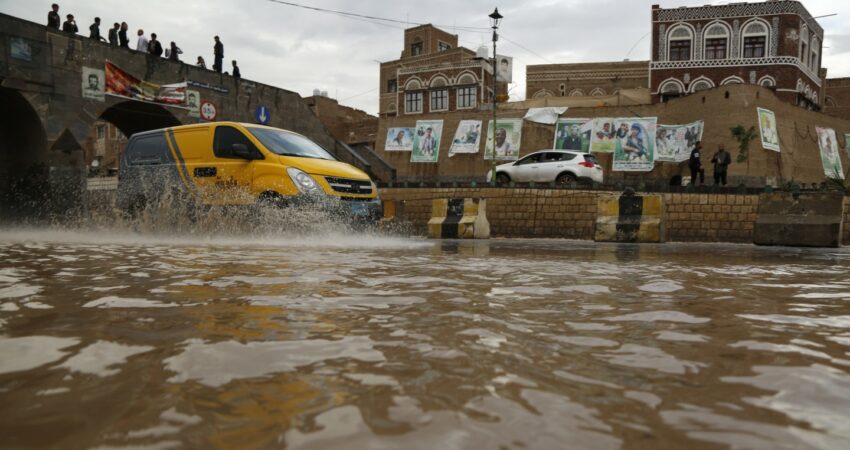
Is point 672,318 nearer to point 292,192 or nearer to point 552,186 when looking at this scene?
point 292,192

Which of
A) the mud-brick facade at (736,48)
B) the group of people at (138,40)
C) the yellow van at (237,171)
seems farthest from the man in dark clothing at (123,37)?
the mud-brick facade at (736,48)

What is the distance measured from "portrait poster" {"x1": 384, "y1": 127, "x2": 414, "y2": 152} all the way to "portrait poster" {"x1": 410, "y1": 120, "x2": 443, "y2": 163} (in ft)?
1.05

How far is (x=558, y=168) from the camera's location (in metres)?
18.7

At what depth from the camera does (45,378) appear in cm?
174

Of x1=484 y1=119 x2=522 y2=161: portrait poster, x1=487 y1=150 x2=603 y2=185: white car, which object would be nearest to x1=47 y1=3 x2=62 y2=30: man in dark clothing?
x1=487 y1=150 x2=603 y2=185: white car

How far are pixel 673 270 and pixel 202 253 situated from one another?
15.7ft

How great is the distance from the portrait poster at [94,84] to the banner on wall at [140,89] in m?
0.21

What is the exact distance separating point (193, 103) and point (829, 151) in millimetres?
27283

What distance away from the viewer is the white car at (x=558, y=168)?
18.4 metres

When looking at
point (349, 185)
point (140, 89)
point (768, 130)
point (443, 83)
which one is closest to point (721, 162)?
point (768, 130)

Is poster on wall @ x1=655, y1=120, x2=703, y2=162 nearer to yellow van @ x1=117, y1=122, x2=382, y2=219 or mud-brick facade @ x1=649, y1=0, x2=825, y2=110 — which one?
mud-brick facade @ x1=649, y1=0, x2=825, y2=110

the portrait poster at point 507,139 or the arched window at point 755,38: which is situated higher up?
the arched window at point 755,38

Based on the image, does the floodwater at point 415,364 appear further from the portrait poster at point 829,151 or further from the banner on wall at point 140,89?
the portrait poster at point 829,151

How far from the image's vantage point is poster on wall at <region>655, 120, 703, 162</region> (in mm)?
23609
